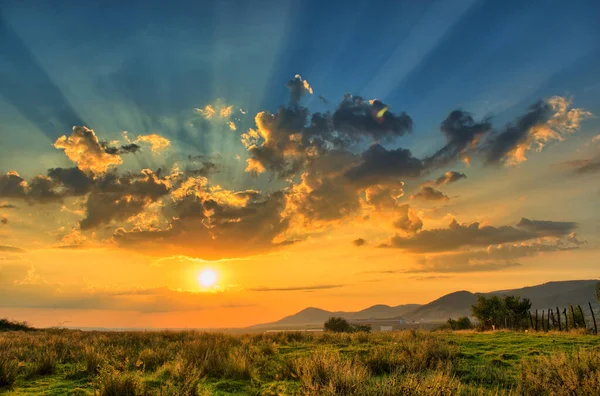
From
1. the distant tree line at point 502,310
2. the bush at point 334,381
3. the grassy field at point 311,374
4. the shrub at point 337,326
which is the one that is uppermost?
the bush at point 334,381

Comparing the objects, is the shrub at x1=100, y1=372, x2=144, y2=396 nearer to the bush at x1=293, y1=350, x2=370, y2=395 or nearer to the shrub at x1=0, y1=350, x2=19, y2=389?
the bush at x1=293, y1=350, x2=370, y2=395

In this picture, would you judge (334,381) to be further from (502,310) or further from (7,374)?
Answer: (502,310)

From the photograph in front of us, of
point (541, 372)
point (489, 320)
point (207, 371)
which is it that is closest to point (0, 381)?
point (207, 371)

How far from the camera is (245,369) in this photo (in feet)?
44.1

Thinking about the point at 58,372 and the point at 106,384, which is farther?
the point at 58,372

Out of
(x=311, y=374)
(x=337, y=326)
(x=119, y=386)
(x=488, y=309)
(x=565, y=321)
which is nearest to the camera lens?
(x=119, y=386)

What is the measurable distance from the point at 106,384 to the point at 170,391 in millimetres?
1948

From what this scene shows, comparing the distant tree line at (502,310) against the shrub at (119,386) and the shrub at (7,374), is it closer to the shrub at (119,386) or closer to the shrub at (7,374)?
the shrub at (119,386)

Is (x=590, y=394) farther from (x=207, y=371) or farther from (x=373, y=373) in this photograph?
(x=207, y=371)

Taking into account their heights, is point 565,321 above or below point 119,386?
below

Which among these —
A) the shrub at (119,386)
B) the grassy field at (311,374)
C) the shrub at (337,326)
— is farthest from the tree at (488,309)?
the shrub at (119,386)

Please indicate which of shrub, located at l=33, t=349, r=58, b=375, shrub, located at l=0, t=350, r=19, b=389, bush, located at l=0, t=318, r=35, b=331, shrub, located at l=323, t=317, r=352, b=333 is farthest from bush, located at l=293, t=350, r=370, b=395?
shrub, located at l=323, t=317, r=352, b=333

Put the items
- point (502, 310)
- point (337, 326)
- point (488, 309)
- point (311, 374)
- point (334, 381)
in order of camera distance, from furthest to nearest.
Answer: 1. point (337, 326)
2. point (488, 309)
3. point (502, 310)
4. point (311, 374)
5. point (334, 381)

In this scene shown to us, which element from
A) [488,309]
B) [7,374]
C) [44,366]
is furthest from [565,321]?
[7,374]
